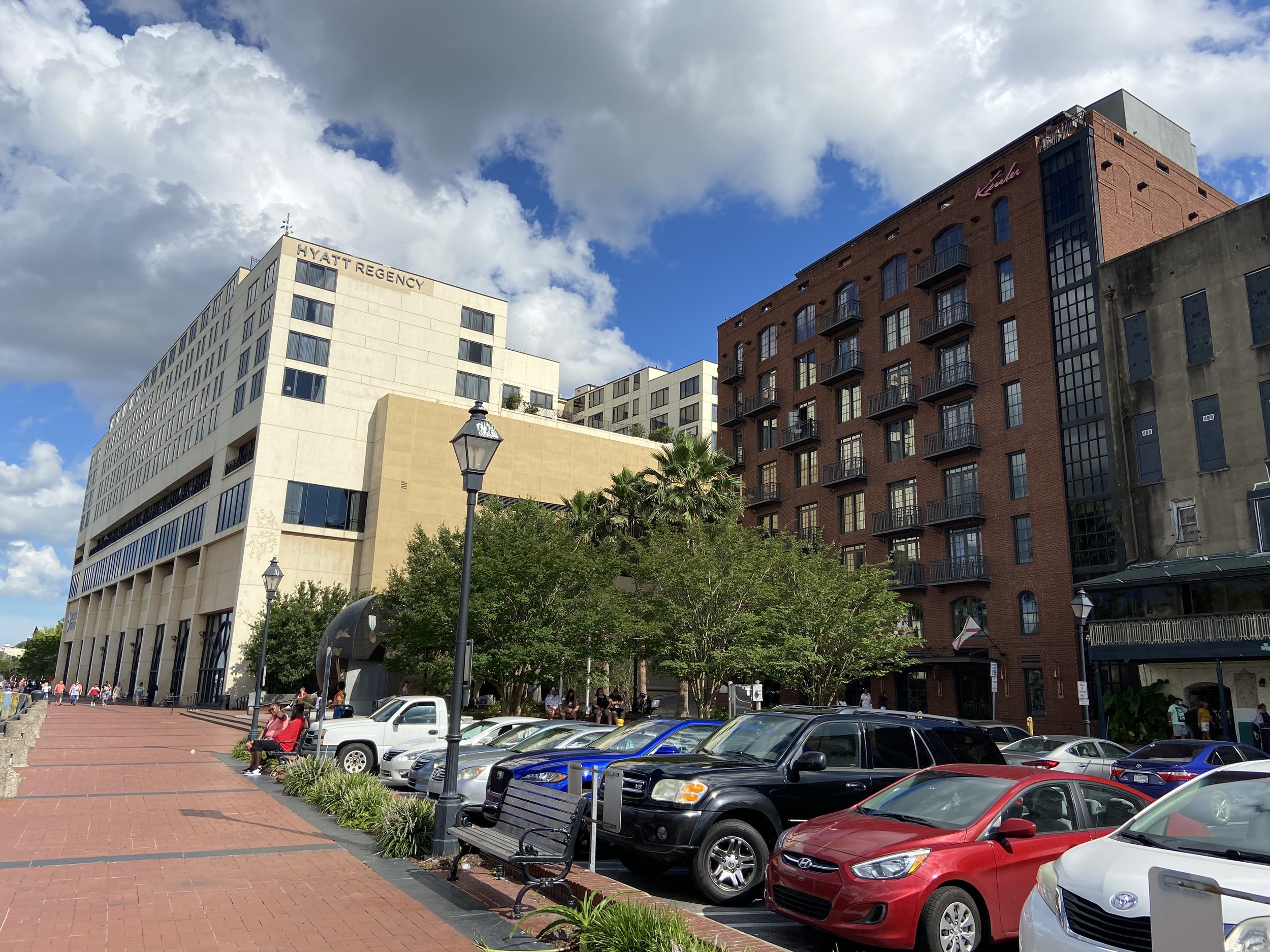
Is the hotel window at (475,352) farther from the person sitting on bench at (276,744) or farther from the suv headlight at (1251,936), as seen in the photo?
the suv headlight at (1251,936)

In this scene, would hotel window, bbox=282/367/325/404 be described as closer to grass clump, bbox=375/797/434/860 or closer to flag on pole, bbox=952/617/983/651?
flag on pole, bbox=952/617/983/651

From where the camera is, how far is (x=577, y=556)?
1203 inches

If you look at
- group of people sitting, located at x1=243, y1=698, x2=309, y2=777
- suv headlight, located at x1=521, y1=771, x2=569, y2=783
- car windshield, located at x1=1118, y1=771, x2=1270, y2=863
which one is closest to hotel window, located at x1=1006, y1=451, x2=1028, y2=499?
group of people sitting, located at x1=243, y1=698, x2=309, y2=777

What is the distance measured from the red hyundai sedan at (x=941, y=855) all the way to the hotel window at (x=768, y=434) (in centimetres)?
4367

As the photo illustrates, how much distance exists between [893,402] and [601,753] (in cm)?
3435

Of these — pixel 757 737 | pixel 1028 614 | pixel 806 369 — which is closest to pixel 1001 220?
pixel 806 369

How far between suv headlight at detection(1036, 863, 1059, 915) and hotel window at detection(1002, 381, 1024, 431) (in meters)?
34.2

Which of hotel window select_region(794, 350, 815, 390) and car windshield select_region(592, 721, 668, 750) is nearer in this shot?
car windshield select_region(592, 721, 668, 750)

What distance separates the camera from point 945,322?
40.7 meters

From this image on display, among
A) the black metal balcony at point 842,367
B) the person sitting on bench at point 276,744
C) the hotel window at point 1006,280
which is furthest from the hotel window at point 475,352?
the person sitting on bench at point 276,744

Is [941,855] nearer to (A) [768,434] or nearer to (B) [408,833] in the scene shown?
(B) [408,833]

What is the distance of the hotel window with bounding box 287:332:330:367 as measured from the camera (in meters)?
52.7

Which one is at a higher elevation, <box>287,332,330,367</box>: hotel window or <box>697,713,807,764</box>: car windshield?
<box>287,332,330,367</box>: hotel window

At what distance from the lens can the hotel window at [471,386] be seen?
59.1 m
